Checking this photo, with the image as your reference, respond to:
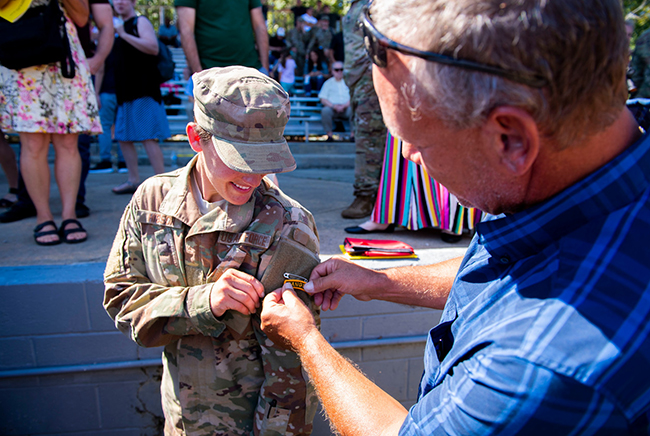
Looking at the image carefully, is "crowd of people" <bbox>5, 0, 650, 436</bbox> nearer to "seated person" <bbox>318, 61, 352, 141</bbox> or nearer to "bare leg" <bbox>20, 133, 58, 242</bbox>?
"bare leg" <bbox>20, 133, 58, 242</bbox>

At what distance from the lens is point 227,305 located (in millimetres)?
1496

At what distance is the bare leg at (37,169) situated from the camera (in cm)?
299

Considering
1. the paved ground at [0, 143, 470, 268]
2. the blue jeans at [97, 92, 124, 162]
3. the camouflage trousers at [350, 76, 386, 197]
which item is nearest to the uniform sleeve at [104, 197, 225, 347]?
the paved ground at [0, 143, 470, 268]

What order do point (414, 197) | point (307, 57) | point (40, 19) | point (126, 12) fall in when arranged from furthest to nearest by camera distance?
1. point (307, 57)
2. point (126, 12)
3. point (414, 197)
4. point (40, 19)

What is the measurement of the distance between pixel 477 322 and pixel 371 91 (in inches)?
126

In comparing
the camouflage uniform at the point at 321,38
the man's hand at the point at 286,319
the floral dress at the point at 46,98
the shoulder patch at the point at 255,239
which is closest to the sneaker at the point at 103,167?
the floral dress at the point at 46,98

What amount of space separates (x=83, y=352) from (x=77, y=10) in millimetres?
2301

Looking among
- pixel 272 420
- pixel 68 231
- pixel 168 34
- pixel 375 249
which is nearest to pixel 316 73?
pixel 168 34

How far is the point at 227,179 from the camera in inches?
61.9

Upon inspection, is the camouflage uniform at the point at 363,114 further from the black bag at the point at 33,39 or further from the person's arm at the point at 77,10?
the black bag at the point at 33,39

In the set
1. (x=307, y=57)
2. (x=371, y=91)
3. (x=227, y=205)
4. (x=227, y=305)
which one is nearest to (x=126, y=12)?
(x=371, y=91)

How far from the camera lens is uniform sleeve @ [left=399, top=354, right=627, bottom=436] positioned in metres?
0.80

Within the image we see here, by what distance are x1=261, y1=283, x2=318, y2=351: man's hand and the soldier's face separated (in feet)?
1.19

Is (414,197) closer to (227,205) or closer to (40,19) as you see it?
(227,205)
